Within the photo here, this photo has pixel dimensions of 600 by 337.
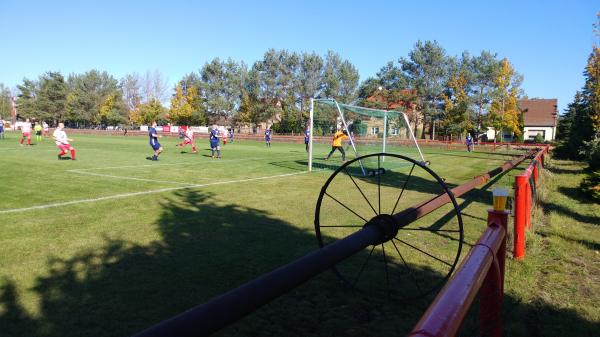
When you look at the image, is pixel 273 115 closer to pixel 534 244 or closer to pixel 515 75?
pixel 515 75

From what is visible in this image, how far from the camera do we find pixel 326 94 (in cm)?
6988

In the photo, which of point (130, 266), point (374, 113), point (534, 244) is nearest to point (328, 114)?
point (374, 113)

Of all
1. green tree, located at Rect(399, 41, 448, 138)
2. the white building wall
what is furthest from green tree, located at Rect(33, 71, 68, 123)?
Answer: the white building wall

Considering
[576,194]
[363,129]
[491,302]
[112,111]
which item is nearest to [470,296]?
[491,302]

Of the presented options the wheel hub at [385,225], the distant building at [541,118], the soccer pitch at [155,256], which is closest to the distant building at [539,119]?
the distant building at [541,118]

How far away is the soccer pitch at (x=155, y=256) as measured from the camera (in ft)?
11.8

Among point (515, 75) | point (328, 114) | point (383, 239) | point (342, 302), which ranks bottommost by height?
point (342, 302)

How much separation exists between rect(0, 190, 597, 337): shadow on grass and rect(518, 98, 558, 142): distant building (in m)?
79.9

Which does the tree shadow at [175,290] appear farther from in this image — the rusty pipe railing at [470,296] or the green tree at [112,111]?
the green tree at [112,111]

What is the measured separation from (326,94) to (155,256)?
6639 centimetres

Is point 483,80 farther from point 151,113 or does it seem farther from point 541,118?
point 151,113

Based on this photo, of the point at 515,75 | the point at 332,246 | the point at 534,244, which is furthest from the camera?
the point at 515,75

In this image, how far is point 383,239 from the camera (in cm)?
288

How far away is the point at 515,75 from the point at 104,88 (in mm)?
88871
